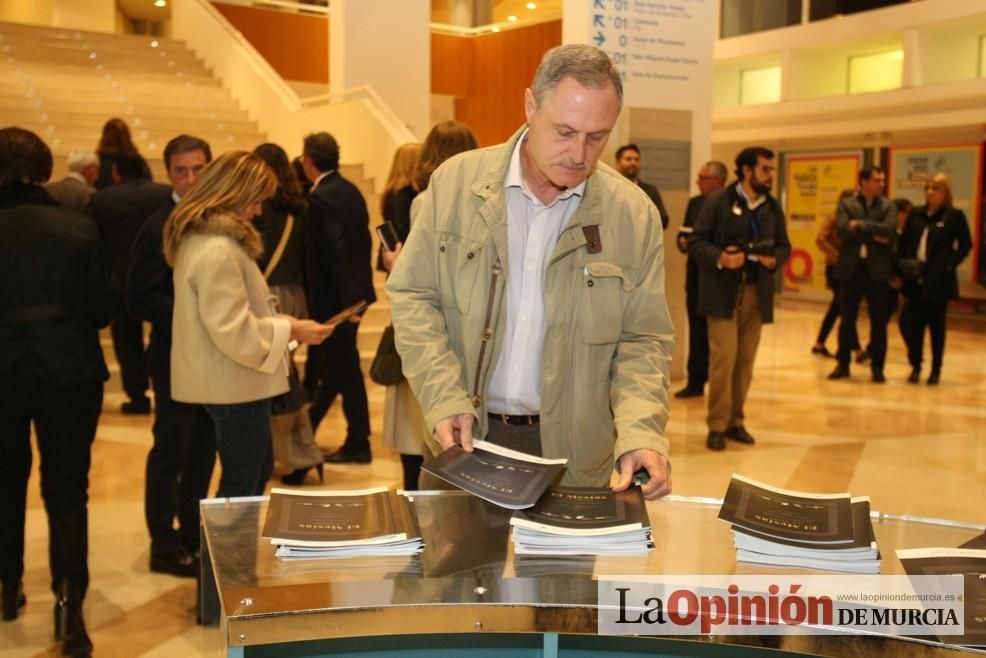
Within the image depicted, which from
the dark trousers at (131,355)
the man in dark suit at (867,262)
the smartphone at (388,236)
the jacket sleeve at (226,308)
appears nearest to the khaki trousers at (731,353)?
the smartphone at (388,236)

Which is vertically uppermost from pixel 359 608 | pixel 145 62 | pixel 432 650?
pixel 145 62

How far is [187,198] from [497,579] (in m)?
2.12

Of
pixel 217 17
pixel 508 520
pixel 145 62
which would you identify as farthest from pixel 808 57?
pixel 508 520

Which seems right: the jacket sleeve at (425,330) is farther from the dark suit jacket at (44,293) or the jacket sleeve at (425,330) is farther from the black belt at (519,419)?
the dark suit jacket at (44,293)

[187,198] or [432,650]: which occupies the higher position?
[187,198]

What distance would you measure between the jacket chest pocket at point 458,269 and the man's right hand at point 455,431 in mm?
263

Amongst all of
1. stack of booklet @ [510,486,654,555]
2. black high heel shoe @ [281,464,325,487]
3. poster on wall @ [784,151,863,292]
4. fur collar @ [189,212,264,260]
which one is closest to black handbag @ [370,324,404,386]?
fur collar @ [189,212,264,260]

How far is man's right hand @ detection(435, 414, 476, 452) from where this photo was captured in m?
2.09

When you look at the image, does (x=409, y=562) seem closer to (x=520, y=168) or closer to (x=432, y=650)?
(x=432, y=650)

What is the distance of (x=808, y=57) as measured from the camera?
15.2 m

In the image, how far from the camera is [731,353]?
6078 mm

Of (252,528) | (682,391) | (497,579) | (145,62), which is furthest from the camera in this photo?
(145,62)

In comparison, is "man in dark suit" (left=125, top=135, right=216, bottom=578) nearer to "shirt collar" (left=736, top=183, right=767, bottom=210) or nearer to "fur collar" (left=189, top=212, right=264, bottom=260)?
"fur collar" (left=189, top=212, right=264, bottom=260)

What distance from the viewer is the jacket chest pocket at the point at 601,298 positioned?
7.33 ft
